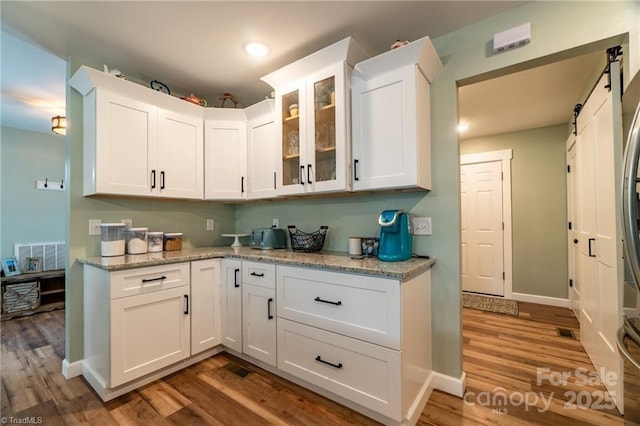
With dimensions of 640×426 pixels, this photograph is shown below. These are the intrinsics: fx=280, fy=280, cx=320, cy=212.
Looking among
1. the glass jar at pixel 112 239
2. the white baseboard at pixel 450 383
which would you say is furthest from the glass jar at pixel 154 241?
the white baseboard at pixel 450 383

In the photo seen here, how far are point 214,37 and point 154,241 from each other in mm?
1688

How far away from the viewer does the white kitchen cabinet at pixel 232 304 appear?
222 cm

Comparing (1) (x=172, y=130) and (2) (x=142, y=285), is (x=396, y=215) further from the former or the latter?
(1) (x=172, y=130)

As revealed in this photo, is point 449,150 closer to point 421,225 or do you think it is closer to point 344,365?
point 421,225

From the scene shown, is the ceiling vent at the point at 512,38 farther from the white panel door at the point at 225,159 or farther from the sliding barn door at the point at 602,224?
the white panel door at the point at 225,159

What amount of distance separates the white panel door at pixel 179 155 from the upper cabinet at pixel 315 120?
82 cm

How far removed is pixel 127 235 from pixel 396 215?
7.01 feet

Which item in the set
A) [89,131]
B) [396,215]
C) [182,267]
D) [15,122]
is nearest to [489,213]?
[396,215]

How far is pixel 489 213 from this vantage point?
407 cm

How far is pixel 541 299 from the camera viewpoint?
371cm

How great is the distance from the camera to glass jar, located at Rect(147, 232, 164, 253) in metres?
2.39

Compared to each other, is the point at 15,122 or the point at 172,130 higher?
the point at 15,122

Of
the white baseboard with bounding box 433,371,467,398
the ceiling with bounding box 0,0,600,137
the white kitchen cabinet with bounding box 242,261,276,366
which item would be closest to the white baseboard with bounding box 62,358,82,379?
the white kitchen cabinet with bounding box 242,261,276,366

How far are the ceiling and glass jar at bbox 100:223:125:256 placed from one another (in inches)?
51.6
